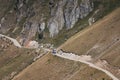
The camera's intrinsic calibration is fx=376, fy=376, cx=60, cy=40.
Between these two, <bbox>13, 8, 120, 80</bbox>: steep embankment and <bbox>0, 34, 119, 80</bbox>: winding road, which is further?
<bbox>13, 8, 120, 80</bbox>: steep embankment

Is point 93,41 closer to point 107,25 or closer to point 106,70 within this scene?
point 107,25

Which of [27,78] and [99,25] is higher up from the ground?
[99,25]

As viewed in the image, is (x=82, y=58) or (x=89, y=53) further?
(x=89, y=53)

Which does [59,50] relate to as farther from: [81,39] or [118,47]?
[118,47]

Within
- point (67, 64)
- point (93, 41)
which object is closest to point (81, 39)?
point (93, 41)

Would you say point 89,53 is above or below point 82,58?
above

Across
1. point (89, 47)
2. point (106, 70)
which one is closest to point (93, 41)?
point (89, 47)

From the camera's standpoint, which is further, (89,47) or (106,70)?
(89,47)

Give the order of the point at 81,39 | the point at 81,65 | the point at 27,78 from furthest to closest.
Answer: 1. the point at 81,39
2. the point at 27,78
3. the point at 81,65

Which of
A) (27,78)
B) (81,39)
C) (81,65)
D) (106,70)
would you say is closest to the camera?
(106,70)

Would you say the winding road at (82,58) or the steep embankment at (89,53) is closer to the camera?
the winding road at (82,58)
